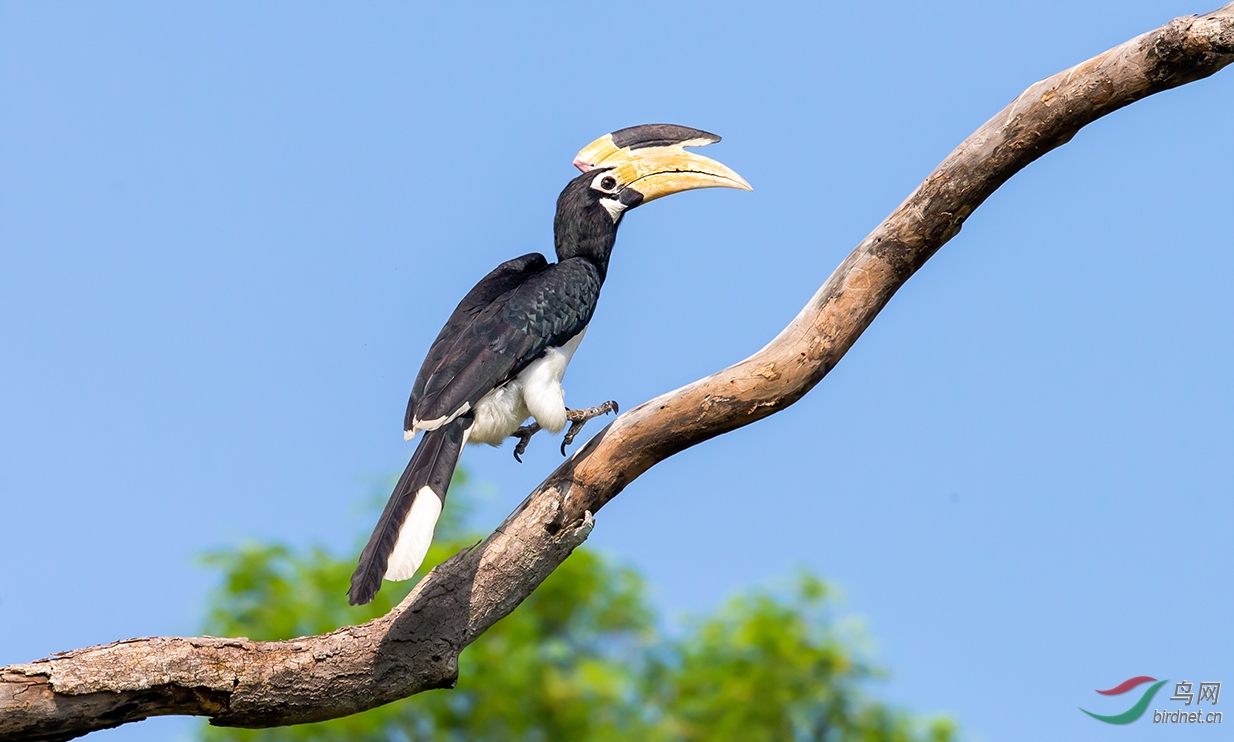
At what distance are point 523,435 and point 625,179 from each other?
4.28 ft

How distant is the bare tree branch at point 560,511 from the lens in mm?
3861

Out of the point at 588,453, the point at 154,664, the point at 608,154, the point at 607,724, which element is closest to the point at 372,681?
the point at 154,664

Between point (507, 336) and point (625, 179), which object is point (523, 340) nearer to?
point (507, 336)

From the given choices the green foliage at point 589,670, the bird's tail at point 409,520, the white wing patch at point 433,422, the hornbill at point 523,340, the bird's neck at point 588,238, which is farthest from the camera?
the green foliage at point 589,670

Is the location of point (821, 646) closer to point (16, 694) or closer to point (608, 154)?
point (608, 154)

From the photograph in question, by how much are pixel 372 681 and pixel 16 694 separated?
43.9 inches

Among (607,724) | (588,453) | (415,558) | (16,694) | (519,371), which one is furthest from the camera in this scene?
(607,724)

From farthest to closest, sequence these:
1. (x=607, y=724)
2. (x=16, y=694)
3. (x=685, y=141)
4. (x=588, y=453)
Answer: (x=607, y=724)
(x=685, y=141)
(x=588, y=453)
(x=16, y=694)

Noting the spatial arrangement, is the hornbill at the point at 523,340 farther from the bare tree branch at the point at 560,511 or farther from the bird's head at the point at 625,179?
the bare tree branch at the point at 560,511

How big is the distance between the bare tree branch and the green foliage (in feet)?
21.1

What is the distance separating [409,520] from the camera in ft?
13.7

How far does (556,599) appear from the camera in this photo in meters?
11.7

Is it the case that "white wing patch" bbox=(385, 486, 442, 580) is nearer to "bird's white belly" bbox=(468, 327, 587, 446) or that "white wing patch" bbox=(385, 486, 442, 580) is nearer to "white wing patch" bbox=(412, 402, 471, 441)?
"white wing patch" bbox=(412, 402, 471, 441)

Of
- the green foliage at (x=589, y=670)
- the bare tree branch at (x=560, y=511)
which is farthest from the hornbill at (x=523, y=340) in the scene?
the green foliage at (x=589, y=670)
